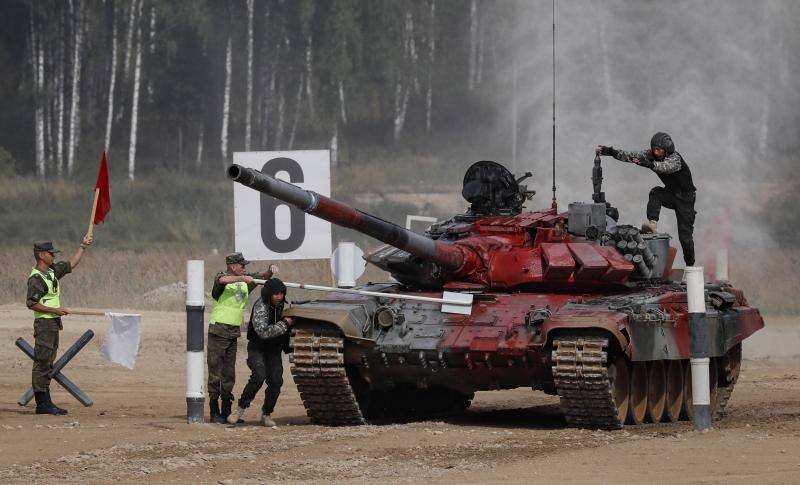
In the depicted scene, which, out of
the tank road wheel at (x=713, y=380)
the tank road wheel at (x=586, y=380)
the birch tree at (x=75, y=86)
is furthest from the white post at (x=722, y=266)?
the birch tree at (x=75, y=86)

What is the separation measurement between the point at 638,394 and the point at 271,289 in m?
3.93

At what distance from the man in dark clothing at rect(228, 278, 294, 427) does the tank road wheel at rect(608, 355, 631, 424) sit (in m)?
3.10

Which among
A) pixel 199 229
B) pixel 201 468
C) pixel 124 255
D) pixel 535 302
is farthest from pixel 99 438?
pixel 199 229

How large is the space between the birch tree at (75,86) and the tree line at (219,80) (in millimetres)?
70


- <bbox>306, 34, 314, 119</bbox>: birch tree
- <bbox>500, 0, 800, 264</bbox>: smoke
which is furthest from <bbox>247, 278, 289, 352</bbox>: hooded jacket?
<bbox>306, 34, 314, 119</bbox>: birch tree

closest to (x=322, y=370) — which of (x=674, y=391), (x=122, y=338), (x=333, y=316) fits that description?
(x=333, y=316)

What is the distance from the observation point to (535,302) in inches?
647

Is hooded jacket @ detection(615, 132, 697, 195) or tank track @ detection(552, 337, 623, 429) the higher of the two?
hooded jacket @ detection(615, 132, 697, 195)

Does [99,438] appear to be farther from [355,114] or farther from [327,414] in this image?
[355,114]

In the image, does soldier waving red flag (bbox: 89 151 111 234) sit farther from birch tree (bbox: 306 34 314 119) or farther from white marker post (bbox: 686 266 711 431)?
birch tree (bbox: 306 34 314 119)

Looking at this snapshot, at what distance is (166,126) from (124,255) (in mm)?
16918

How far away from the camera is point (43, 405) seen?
56.0 feet

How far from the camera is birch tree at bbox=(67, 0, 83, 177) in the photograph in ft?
163

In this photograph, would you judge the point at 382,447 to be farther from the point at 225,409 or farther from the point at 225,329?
the point at 225,329
